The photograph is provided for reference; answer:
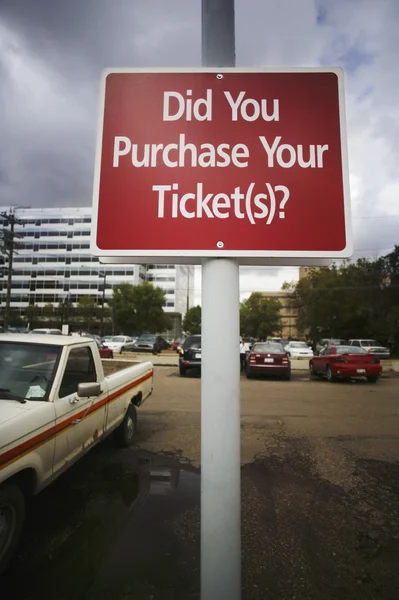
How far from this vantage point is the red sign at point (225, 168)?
4.57 feet

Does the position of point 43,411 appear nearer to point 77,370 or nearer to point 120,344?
point 77,370

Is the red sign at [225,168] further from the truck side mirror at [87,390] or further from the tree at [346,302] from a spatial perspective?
the tree at [346,302]

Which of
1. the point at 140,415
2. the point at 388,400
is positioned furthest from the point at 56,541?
the point at 388,400

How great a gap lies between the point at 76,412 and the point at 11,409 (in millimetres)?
867

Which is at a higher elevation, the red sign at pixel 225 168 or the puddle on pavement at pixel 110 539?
the red sign at pixel 225 168

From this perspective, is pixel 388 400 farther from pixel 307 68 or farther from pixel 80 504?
pixel 307 68

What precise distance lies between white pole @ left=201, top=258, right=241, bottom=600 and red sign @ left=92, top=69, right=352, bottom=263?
169 millimetres

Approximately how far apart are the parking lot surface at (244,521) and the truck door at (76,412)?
23.6 inches

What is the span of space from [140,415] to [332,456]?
414 centimetres

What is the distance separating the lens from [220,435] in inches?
53.1

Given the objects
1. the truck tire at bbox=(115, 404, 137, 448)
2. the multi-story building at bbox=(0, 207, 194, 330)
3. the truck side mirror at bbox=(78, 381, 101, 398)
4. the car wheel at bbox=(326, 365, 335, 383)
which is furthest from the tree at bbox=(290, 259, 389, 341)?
the multi-story building at bbox=(0, 207, 194, 330)

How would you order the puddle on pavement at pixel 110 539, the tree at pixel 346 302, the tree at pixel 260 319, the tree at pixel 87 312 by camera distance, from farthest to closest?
the tree at pixel 260 319, the tree at pixel 87 312, the tree at pixel 346 302, the puddle on pavement at pixel 110 539

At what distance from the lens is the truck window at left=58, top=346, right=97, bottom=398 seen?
378cm

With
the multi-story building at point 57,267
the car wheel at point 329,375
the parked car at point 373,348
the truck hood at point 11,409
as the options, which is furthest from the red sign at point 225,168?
the multi-story building at point 57,267
